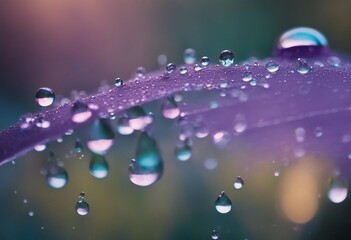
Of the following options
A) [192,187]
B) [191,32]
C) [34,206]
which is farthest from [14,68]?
[34,206]

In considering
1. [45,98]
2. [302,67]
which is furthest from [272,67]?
[45,98]

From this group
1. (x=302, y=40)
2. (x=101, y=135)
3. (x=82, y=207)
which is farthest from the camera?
(x=302, y=40)

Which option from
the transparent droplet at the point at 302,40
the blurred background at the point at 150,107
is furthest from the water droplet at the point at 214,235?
the transparent droplet at the point at 302,40

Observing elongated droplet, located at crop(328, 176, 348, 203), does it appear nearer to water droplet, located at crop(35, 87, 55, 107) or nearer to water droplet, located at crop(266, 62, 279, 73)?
water droplet, located at crop(266, 62, 279, 73)

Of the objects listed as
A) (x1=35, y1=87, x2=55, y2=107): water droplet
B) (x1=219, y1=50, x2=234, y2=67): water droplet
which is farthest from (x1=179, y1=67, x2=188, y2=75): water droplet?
(x1=35, y1=87, x2=55, y2=107): water droplet

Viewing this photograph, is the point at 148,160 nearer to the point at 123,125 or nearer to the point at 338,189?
the point at 123,125

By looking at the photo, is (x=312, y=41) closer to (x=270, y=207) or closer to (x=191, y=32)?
(x=270, y=207)

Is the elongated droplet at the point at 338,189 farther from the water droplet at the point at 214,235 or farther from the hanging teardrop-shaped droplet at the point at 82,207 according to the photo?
the hanging teardrop-shaped droplet at the point at 82,207
